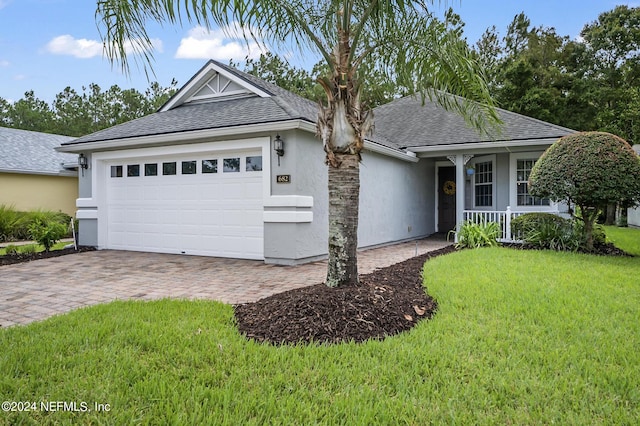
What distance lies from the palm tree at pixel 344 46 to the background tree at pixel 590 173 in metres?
3.96

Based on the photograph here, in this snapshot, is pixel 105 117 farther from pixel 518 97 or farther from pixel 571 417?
pixel 571 417

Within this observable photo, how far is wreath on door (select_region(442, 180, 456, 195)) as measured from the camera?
14930 mm

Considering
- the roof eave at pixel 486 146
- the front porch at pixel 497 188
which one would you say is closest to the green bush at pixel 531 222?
the front porch at pixel 497 188

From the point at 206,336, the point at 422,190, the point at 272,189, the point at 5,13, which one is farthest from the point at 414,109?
the point at 206,336

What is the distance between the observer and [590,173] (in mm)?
8242

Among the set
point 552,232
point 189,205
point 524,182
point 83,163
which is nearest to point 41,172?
point 83,163

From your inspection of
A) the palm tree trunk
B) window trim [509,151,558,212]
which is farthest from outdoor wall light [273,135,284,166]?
window trim [509,151,558,212]

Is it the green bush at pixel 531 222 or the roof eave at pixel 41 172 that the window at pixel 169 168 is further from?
the roof eave at pixel 41 172

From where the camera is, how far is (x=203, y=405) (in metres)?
2.53

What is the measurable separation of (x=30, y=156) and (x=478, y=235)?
57.6 ft

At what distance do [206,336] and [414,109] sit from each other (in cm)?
1384

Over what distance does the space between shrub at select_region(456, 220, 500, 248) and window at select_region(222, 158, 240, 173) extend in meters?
5.77

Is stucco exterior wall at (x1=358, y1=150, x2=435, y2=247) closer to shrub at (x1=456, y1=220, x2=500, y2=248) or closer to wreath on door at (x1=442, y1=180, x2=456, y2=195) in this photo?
wreath on door at (x1=442, y1=180, x2=456, y2=195)

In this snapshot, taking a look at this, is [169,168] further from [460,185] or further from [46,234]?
[460,185]
